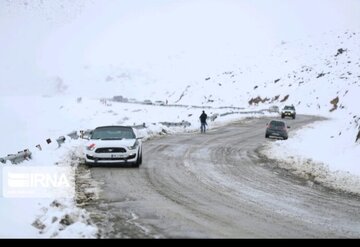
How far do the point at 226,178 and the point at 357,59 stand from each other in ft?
294

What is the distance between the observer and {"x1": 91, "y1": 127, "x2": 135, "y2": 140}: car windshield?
17.8 m

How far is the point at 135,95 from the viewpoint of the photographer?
143 metres

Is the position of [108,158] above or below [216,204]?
above

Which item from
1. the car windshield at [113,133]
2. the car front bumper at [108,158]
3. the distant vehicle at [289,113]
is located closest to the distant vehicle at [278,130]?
the car windshield at [113,133]

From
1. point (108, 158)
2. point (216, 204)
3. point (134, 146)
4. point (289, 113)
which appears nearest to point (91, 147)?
point (108, 158)

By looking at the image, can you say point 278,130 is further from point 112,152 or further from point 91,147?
point 91,147

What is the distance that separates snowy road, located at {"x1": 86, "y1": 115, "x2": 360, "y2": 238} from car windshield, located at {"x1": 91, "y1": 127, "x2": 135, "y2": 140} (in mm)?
1263

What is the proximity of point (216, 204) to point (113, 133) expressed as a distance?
8059 mm

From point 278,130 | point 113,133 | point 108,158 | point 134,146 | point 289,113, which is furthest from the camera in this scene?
point 289,113

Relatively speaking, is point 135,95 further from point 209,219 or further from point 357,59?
point 209,219

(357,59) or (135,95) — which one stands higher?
(357,59)

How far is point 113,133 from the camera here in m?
18.2

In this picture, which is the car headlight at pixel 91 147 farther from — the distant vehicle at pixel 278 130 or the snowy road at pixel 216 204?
the distant vehicle at pixel 278 130

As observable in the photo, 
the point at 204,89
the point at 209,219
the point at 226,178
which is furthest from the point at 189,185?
the point at 204,89
